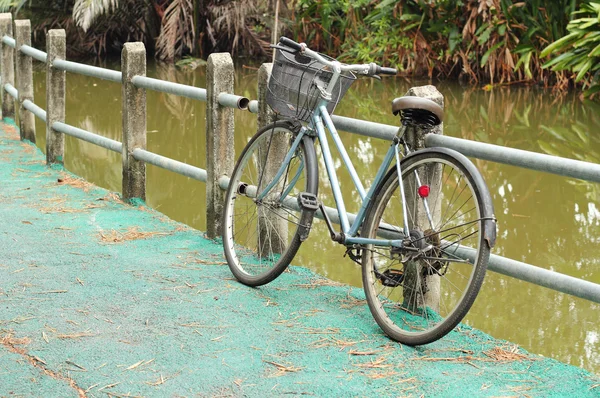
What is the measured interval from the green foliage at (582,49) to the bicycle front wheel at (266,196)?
27.3 ft

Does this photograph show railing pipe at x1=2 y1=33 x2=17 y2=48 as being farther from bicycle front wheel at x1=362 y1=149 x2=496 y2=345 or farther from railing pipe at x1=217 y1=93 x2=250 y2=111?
bicycle front wheel at x1=362 y1=149 x2=496 y2=345

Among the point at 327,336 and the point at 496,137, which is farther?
the point at 496,137

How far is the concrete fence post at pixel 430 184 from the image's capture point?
390 cm

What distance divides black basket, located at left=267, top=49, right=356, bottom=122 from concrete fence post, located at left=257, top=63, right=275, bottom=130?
53 centimetres

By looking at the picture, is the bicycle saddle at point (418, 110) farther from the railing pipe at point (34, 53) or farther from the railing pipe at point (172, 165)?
the railing pipe at point (34, 53)

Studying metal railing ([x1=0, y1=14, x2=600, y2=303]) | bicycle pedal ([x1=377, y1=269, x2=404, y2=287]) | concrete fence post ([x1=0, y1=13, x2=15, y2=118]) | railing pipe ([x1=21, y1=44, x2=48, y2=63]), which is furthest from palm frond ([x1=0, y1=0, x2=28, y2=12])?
bicycle pedal ([x1=377, y1=269, x2=404, y2=287])

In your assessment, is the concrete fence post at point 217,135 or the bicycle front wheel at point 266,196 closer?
the bicycle front wheel at point 266,196

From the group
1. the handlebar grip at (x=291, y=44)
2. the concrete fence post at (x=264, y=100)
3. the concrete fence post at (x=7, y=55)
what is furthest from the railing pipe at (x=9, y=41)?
the handlebar grip at (x=291, y=44)

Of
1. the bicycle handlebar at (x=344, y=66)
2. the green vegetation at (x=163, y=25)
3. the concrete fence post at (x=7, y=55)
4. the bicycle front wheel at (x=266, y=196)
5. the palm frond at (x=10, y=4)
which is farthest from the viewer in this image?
the green vegetation at (x=163, y=25)

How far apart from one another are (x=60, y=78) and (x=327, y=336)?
455cm

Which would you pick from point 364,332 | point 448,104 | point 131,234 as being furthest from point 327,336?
point 448,104

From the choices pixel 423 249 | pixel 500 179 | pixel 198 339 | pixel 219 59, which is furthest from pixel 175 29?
pixel 423 249

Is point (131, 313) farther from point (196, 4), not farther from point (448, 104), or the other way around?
point (196, 4)

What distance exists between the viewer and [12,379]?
3330 millimetres
